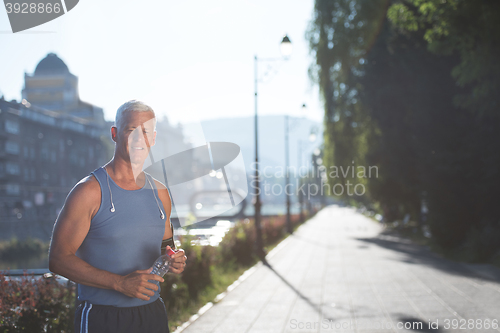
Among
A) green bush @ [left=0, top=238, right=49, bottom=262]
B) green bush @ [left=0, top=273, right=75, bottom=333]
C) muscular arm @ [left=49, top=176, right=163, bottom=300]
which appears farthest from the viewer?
green bush @ [left=0, top=238, right=49, bottom=262]

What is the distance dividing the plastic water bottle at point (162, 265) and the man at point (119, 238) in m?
0.03

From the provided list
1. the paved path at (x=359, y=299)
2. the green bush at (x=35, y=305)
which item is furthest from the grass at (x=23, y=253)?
the green bush at (x=35, y=305)

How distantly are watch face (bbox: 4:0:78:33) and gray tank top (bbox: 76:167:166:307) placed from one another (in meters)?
3.44

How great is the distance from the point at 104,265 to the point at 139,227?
23 cm

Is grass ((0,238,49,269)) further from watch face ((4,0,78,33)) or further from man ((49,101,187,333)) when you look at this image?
man ((49,101,187,333))

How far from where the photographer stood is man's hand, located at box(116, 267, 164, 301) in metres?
2.21

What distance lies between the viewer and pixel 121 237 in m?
2.26

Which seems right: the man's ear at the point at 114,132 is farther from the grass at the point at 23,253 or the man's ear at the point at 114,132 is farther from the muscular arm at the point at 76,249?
the grass at the point at 23,253

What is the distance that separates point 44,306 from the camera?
513 centimetres

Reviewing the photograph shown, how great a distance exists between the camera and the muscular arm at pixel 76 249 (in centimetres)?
215

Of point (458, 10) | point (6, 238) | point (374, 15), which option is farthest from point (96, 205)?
point (6, 238)

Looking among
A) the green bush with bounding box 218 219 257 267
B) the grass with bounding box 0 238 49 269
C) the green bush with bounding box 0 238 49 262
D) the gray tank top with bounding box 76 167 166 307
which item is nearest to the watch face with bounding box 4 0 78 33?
the gray tank top with bounding box 76 167 166 307

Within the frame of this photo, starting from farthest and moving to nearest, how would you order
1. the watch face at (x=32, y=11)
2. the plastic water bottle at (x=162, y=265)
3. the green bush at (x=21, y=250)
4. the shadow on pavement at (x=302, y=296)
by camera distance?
the green bush at (x=21, y=250) < the shadow on pavement at (x=302, y=296) < the watch face at (x=32, y=11) < the plastic water bottle at (x=162, y=265)

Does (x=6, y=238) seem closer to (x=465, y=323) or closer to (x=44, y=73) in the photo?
(x=44, y=73)
